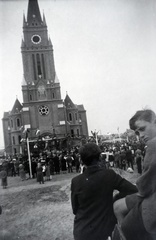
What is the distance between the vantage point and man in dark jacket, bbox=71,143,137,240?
2016mm

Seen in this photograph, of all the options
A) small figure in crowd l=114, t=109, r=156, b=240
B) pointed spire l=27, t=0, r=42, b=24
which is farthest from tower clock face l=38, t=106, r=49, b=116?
small figure in crowd l=114, t=109, r=156, b=240

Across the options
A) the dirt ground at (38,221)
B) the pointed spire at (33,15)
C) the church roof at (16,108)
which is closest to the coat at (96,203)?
the dirt ground at (38,221)

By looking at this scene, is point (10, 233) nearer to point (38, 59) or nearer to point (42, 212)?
point (42, 212)

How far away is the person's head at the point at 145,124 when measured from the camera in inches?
77.2

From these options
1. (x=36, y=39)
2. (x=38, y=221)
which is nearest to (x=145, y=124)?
(x=38, y=221)

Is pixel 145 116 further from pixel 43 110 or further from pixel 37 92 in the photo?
pixel 37 92

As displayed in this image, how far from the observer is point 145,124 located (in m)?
1.99

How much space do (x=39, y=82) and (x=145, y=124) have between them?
4457cm

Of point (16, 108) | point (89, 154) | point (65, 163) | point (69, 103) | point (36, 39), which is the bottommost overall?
point (65, 163)

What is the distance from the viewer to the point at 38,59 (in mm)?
46969

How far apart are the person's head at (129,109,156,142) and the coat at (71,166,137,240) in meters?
0.41

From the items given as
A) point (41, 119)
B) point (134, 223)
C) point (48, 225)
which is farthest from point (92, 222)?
point (41, 119)

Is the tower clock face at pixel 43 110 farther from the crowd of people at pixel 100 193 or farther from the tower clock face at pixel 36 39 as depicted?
the crowd of people at pixel 100 193

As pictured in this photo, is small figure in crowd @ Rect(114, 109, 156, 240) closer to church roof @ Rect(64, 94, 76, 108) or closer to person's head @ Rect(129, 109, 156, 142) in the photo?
person's head @ Rect(129, 109, 156, 142)
